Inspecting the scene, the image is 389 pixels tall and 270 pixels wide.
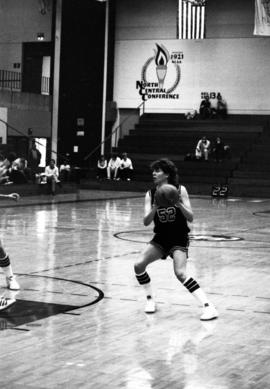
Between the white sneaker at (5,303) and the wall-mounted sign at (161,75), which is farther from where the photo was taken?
the wall-mounted sign at (161,75)

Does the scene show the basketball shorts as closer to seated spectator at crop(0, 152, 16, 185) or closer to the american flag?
seated spectator at crop(0, 152, 16, 185)

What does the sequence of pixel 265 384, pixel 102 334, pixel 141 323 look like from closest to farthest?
pixel 265 384 → pixel 102 334 → pixel 141 323

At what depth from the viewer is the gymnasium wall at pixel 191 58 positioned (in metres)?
42.0

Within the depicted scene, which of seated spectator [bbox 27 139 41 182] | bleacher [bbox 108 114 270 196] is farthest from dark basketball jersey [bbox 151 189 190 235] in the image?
bleacher [bbox 108 114 270 196]

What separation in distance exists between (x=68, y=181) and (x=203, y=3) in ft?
35.4

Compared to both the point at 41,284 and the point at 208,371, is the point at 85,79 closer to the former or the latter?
the point at 41,284

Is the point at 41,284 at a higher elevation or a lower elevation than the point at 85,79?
lower

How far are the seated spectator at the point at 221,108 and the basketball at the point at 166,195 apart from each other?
111 feet

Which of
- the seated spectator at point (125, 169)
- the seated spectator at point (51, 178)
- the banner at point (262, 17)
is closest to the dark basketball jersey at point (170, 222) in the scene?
the seated spectator at point (51, 178)

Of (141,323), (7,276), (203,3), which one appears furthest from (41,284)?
(203,3)

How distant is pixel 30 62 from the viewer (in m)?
42.1

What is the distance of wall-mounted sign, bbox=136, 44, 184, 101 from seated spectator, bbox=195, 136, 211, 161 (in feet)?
22.6

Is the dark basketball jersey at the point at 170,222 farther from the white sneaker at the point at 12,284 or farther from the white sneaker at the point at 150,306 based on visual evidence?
the white sneaker at the point at 12,284

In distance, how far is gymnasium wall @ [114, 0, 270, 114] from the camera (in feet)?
138
